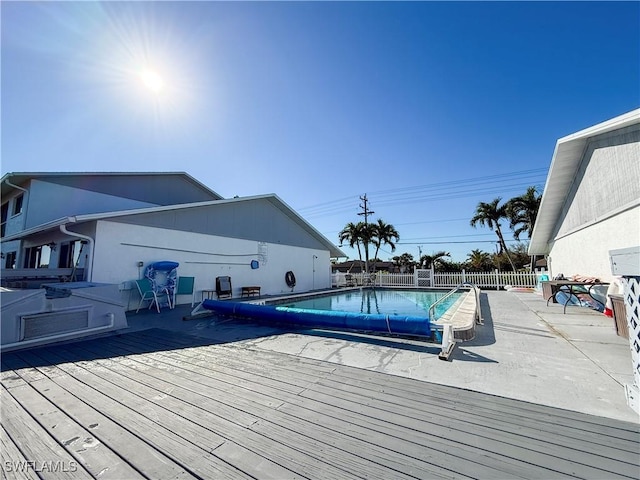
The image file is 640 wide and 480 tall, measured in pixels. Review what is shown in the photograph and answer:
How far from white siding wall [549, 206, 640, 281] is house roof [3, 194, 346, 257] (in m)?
11.9

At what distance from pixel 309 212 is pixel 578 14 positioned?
32.7 meters

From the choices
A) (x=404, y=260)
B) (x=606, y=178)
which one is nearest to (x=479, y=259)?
(x=404, y=260)

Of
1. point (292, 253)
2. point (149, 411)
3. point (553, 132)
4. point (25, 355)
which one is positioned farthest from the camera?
point (292, 253)

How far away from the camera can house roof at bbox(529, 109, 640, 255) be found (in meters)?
6.41

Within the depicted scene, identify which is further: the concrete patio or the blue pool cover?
the blue pool cover

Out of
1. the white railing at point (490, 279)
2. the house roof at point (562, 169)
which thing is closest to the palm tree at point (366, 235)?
the white railing at point (490, 279)

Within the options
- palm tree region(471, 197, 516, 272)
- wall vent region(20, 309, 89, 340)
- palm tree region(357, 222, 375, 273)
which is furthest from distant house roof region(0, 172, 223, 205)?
palm tree region(471, 197, 516, 272)

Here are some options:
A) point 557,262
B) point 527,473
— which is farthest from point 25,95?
point 557,262

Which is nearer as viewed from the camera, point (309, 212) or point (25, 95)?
point (25, 95)

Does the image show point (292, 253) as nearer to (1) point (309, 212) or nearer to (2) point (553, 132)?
(2) point (553, 132)

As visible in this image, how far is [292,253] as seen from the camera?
51.5ft

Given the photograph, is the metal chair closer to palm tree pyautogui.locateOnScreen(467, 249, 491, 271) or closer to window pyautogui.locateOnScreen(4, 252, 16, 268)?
window pyautogui.locateOnScreen(4, 252, 16, 268)

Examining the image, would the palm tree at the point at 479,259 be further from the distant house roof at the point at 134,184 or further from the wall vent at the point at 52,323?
the wall vent at the point at 52,323

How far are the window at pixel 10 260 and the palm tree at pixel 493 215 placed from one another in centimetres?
2954
